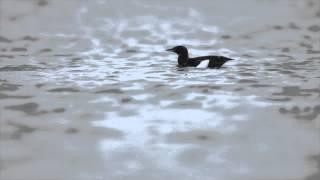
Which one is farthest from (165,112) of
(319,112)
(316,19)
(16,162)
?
(316,19)

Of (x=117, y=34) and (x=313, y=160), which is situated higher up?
(x=117, y=34)

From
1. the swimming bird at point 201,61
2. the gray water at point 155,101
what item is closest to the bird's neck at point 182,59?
the swimming bird at point 201,61

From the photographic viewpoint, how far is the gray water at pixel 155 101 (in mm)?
5242

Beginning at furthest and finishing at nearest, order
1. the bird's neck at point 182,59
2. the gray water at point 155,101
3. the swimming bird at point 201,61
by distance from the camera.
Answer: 1. the bird's neck at point 182,59
2. the swimming bird at point 201,61
3. the gray water at point 155,101

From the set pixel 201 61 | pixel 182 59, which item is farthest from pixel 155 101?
pixel 182 59

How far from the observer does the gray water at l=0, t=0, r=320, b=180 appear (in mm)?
5242

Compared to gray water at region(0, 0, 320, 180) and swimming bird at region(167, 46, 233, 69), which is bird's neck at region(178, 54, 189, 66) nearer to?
swimming bird at region(167, 46, 233, 69)

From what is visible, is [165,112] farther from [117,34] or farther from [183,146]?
[117,34]

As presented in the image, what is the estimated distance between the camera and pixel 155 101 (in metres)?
7.39

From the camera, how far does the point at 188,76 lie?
9180 millimetres

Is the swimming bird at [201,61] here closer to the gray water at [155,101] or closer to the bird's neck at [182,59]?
the bird's neck at [182,59]

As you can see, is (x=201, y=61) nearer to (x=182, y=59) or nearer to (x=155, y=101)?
(x=182, y=59)

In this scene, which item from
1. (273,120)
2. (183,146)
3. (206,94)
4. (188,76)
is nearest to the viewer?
(183,146)

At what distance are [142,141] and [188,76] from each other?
3530mm
